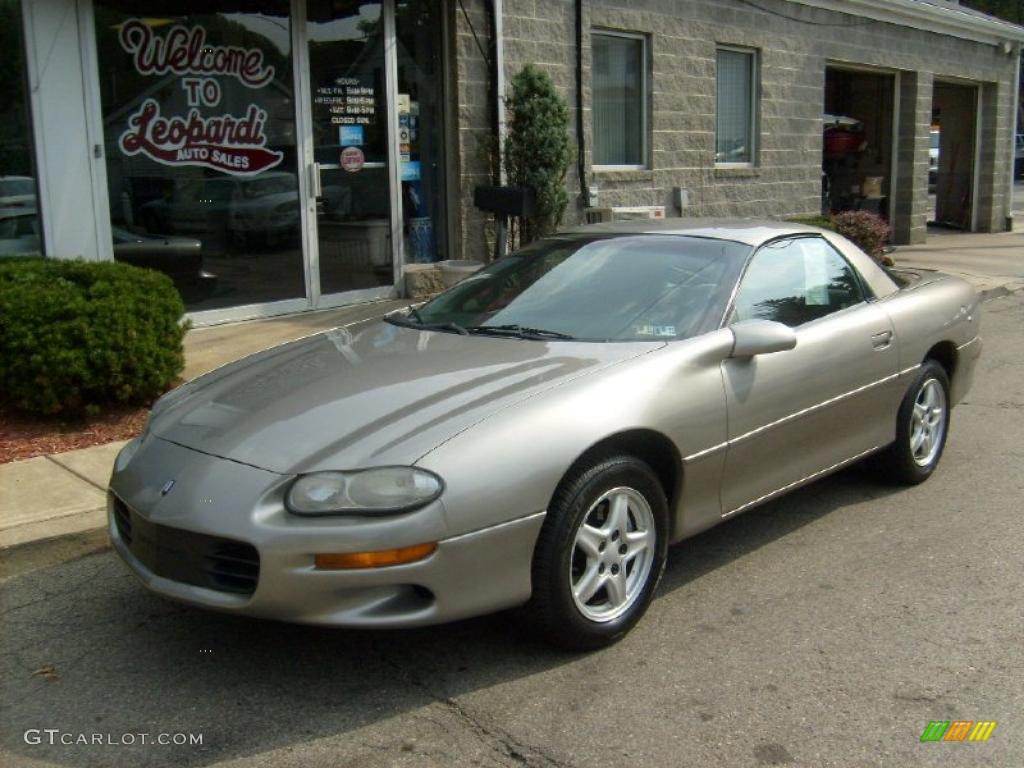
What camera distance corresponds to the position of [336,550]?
10.8 feet

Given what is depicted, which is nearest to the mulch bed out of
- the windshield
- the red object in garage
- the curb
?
the curb

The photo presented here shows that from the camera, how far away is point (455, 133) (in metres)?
11.0

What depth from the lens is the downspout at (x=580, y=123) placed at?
12.0 metres

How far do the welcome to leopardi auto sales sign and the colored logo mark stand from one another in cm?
745

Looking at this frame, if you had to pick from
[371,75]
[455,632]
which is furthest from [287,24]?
[455,632]

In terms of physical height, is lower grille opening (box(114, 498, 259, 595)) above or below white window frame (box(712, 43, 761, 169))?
below

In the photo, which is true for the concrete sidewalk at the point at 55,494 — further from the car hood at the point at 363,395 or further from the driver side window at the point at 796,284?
the driver side window at the point at 796,284

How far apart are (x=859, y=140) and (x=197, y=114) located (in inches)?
529

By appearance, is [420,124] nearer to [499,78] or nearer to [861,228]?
[499,78]

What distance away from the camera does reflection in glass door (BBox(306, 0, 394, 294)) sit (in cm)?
993

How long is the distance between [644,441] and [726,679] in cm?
86

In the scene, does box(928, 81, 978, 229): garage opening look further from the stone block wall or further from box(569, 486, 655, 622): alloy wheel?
box(569, 486, 655, 622): alloy wheel

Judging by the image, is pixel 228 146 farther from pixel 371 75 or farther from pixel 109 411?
pixel 109 411

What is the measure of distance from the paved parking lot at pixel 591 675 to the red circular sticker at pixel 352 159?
19.6 ft
